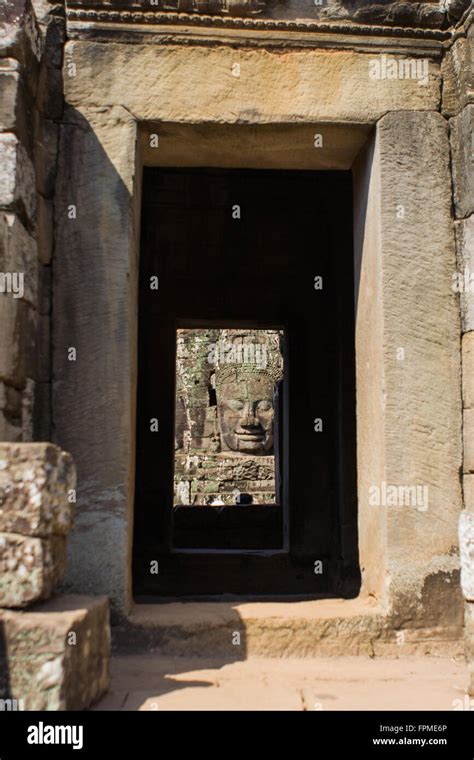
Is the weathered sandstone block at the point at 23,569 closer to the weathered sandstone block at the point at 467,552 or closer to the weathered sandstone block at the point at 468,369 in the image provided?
the weathered sandstone block at the point at 467,552

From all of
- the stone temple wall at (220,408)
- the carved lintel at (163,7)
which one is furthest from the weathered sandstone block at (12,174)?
the stone temple wall at (220,408)

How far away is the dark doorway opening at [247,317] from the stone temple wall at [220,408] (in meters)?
9.87

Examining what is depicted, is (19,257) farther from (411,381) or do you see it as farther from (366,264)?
(411,381)

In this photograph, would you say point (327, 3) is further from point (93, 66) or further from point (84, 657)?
point (84, 657)

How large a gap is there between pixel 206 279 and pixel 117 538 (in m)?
4.93

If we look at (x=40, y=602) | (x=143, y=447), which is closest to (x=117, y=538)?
(x=40, y=602)

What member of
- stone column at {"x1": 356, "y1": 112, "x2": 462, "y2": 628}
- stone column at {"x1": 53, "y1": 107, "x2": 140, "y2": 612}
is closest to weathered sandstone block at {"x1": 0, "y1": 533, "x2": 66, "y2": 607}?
stone column at {"x1": 53, "y1": 107, "x2": 140, "y2": 612}

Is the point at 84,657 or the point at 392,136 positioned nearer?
the point at 84,657

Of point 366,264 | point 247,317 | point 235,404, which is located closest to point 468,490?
point 366,264

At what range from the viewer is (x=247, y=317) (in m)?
8.62

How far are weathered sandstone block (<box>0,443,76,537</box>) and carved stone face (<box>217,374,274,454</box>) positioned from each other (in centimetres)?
1782

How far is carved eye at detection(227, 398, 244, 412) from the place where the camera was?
21.2 m

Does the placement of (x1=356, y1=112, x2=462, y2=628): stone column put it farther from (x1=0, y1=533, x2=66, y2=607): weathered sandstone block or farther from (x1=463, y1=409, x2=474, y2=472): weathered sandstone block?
(x1=0, y1=533, x2=66, y2=607): weathered sandstone block

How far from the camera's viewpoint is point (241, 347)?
70.9 feet
